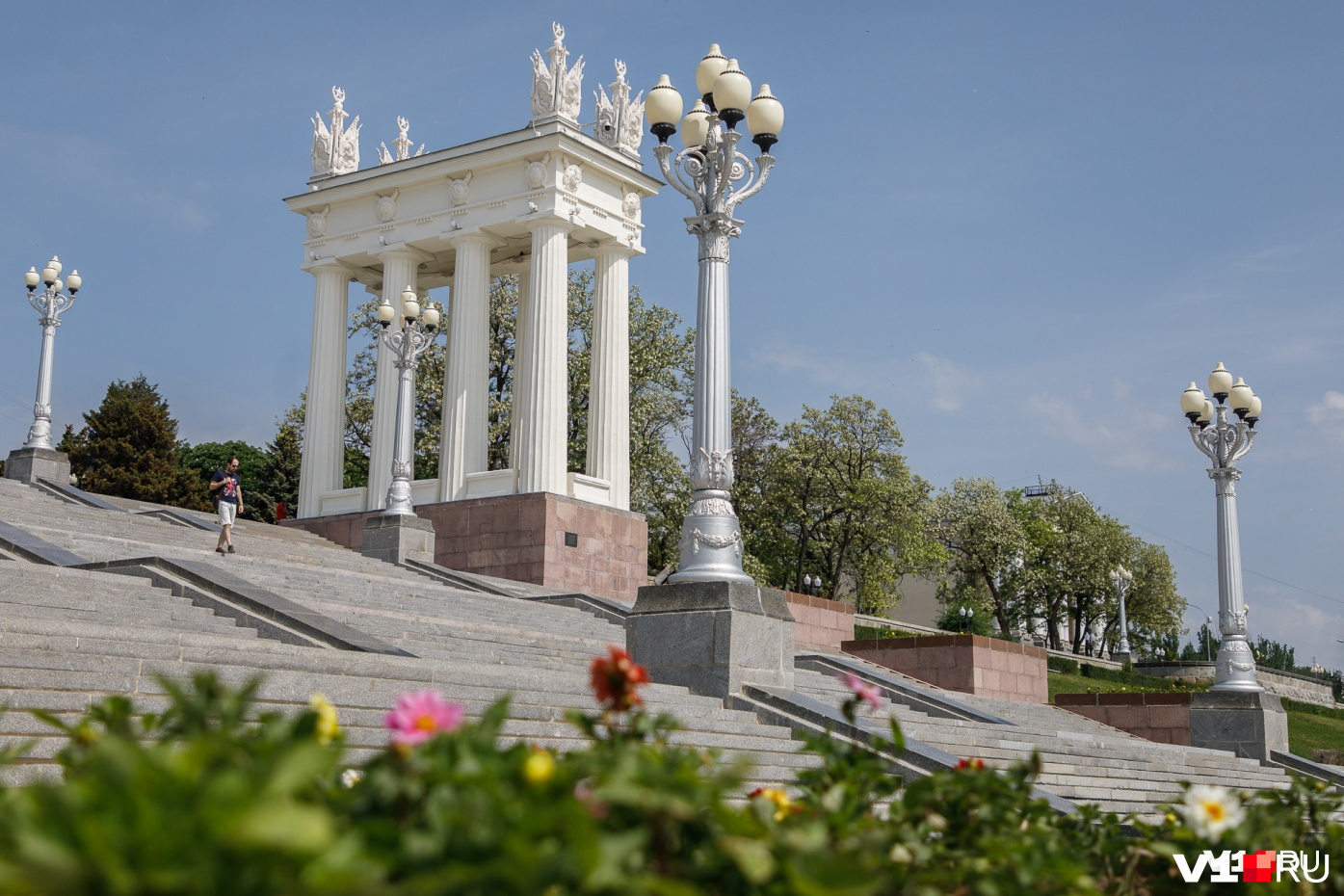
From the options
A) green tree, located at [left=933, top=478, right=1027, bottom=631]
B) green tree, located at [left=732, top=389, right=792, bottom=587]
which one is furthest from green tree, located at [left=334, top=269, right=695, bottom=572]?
green tree, located at [left=933, top=478, right=1027, bottom=631]

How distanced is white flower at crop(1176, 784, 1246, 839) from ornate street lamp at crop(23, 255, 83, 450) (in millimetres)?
27061

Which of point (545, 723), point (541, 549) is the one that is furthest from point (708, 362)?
point (541, 549)

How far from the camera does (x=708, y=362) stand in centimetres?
1308

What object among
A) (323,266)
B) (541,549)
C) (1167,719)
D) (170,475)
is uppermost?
(323,266)

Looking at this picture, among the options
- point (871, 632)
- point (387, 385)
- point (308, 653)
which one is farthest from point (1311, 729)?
point (308, 653)

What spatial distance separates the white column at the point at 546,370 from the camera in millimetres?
32469

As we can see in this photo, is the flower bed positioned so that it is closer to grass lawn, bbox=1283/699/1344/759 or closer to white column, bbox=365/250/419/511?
grass lawn, bbox=1283/699/1344/759

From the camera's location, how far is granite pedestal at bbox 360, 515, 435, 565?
26.8m

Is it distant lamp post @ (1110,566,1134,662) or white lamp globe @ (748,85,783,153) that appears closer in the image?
white lamp globe @ (748,85,783,153)

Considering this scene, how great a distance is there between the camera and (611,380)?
34500 millimetres

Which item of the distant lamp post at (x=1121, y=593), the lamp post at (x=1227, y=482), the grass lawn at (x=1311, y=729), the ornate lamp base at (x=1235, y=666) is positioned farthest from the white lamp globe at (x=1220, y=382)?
the distant lamp post at (x=1121, y=593)

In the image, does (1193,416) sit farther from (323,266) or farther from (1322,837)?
(323,266)

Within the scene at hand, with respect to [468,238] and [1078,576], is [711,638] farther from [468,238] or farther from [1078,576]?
[1078,576]

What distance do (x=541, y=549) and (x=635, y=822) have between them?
2860cm
